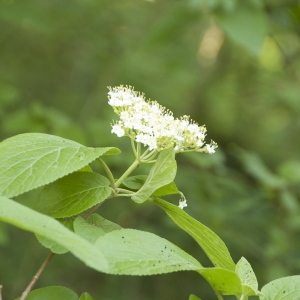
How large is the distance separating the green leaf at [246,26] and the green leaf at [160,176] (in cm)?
182

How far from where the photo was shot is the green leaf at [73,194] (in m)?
1.24

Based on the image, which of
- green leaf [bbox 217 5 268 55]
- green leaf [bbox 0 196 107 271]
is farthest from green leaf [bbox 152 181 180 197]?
green leaf [bbox 217 5 268 55]

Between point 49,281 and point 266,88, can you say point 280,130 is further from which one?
point 49,281

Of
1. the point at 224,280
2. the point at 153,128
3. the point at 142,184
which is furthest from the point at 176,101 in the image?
the point at 224,280

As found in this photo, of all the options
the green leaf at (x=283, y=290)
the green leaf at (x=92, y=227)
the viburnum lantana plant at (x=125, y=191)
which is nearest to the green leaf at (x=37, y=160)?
the viburnum lantana plant at (x=125, y=191)

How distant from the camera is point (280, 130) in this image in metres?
5.66

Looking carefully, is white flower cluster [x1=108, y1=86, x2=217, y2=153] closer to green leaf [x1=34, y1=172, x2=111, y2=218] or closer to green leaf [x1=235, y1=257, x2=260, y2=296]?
green leaf [x1=34, y1=172, x2=111, y2=218]

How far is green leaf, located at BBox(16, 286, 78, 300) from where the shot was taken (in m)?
1.26

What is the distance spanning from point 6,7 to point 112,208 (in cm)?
166

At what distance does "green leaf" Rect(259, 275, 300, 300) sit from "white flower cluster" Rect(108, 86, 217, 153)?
295 millimetres

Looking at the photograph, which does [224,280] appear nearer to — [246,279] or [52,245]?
[246,279]

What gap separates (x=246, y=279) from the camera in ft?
4.03

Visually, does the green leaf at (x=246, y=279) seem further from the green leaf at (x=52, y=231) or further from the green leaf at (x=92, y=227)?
the green leaf at (x=52, y=231)

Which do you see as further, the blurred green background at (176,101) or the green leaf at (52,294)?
the blurred green background at (176,101)
